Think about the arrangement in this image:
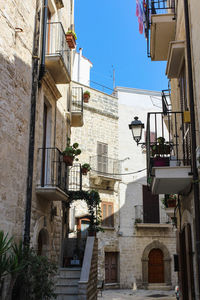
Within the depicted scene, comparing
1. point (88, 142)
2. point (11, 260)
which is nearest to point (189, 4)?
point (11, 260)

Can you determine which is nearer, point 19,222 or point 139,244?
point 19,222

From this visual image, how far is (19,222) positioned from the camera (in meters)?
8.12

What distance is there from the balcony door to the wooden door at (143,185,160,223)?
12.6 m

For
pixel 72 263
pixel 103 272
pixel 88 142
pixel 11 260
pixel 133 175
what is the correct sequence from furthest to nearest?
1. pixel 133 175
2. pixel 88 142
3. pixel 103 272
4. pixel 72 263
5. pixel 11 260

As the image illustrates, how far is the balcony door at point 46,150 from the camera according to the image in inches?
404

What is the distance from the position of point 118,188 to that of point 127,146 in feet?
9.46

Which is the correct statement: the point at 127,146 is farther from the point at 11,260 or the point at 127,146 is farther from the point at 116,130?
the point at 11,260

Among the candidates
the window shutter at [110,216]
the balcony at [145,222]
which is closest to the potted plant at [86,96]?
the window shutter at [110,216]

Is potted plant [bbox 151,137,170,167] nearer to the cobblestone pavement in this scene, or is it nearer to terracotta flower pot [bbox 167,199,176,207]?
terracotta flower pot [bbox 167,199,176,207]

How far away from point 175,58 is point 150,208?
51.4 ft

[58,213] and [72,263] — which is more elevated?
[58,213]

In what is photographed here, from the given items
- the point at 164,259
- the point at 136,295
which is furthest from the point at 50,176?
the point at 164,259

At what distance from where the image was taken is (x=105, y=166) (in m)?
21.4

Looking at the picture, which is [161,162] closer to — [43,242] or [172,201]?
[43,242]
